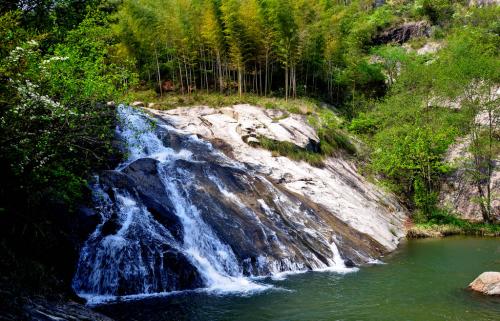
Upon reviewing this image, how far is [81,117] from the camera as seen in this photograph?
41.2ft

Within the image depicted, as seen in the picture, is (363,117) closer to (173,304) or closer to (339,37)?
(339,37)

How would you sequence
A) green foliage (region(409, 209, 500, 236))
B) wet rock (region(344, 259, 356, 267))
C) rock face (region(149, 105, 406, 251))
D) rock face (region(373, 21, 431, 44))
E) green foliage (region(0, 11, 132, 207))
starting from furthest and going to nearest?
rock face (region(373, 21, 431, 44)) → green foliage (region(409, 209, 500, 236)) → rock face (region(149, 105, 406, 251)) → wet rock (region(344, 259, 356, 267)) → green foliage (region(0, 11, 132, 207))

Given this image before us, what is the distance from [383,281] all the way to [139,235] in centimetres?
1009

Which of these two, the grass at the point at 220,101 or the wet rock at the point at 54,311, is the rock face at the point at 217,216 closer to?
the wet rock at the point at 54,311

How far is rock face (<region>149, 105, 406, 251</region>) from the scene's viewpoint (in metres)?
26.7

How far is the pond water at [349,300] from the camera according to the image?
13.3 metres

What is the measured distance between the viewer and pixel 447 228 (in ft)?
100

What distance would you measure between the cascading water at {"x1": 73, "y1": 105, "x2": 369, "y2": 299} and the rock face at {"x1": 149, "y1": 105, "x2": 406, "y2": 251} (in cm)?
258

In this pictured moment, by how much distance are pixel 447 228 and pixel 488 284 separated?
1620 centimetres

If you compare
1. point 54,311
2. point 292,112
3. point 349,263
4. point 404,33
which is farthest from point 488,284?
point 404,33

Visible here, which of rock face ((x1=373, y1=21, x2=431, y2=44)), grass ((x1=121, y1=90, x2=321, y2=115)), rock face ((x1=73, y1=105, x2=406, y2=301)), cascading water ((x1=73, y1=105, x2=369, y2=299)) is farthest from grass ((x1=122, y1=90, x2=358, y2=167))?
rock face ((x1=373, y1=21, x2=431, y2=44))

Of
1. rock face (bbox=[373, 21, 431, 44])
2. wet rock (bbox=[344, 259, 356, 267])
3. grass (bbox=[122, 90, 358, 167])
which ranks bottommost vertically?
wet rock (bbox=[344, 259, 356, 267])

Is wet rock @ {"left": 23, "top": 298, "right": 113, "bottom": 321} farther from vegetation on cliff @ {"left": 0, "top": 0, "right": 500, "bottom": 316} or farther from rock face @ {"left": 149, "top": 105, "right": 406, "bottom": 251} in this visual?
rock face @ {"left": 149, "top": 105, "right": 406, "bottom": 251}

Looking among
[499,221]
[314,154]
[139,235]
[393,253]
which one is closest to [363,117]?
[314,154]
